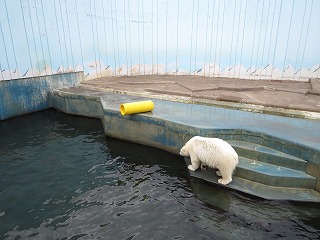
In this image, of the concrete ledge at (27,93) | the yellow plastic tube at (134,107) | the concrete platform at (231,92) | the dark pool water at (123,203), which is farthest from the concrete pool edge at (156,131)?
the concrete ledge at (27,93)

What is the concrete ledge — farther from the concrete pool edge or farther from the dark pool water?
the dark pool water

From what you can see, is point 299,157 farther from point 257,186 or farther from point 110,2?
point 110,2

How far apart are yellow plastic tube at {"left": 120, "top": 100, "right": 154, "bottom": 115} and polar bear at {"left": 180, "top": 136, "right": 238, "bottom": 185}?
179 cm

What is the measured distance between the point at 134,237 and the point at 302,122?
408cm

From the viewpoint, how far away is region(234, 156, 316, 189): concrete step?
3892 mm

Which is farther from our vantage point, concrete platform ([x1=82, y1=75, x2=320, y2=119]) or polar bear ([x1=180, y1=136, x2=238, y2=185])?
concrete platform ([x1=82, y1=75, x2=320, y2=119])

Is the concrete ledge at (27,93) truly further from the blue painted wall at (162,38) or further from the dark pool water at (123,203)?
the dark pool water at (123,203)

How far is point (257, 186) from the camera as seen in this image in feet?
13.2

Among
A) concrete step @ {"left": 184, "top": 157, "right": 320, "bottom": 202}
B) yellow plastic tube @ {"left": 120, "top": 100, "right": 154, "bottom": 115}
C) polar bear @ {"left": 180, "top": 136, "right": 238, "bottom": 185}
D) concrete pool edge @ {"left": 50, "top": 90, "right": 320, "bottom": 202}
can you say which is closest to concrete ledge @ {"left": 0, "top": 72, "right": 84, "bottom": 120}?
concrete pool edge @ {"left": 50, "top": 90, "right": 320, "bottom": 202}

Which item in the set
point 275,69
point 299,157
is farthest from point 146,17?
point 299,157

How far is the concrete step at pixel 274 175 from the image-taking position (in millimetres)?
3892

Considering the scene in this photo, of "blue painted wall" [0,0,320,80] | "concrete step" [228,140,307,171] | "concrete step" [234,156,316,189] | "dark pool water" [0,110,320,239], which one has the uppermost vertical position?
"blue painted wall" [0,0,320,80]

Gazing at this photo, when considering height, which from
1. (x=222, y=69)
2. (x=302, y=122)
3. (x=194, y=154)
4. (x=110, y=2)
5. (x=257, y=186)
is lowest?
(x=257, y=186)

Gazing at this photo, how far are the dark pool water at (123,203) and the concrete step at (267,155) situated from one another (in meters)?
0.65
